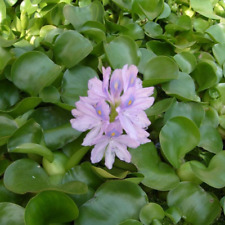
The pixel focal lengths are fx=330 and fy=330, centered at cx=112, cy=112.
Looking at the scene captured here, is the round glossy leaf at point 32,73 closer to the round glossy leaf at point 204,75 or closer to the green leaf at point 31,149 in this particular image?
the green leaf at point 31,149

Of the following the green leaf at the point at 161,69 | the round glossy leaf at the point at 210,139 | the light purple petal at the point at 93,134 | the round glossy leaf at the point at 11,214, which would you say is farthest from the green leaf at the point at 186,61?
the round glossy leaf at the point at 11,214

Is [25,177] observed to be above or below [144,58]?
below

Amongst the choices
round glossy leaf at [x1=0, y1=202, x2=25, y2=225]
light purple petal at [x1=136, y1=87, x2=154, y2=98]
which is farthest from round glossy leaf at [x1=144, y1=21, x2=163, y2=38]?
round glossy leaf at [x1=0, y1=202, x2=25, y2=225]

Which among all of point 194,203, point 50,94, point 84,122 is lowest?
point 194,203

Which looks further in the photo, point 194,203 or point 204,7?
point 204,7

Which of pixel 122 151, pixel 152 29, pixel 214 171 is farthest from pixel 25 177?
pixel 152 29

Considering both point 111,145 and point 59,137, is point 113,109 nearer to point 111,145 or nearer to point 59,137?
point 111,145

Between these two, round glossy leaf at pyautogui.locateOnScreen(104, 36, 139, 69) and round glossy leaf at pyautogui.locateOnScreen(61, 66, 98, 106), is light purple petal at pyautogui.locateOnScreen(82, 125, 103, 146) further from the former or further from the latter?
round glossy leaf at pyautogui.locateOnScreen(104, 36, 139, 69)
